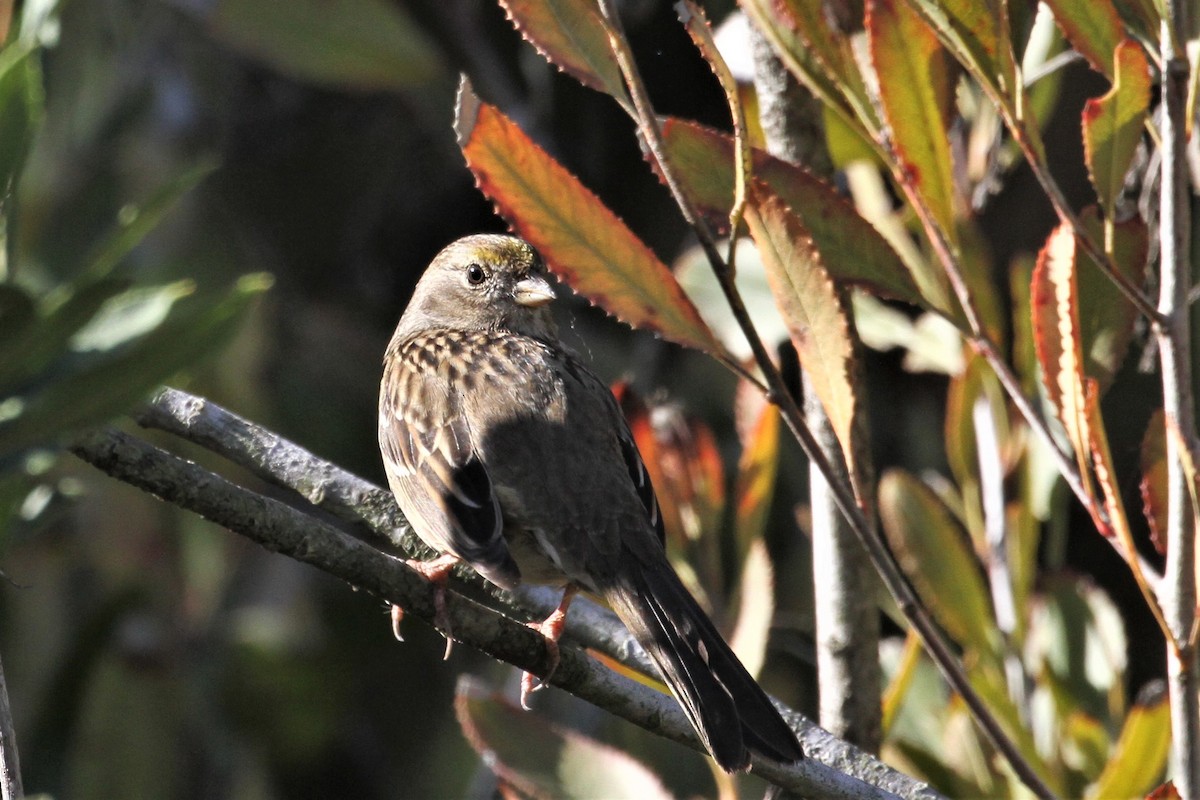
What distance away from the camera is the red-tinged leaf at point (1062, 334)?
93.2 inches

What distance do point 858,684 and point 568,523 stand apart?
0.69 meters

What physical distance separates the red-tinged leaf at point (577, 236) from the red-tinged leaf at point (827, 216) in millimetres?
183

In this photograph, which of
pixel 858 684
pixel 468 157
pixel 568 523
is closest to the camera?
pixel 468 157

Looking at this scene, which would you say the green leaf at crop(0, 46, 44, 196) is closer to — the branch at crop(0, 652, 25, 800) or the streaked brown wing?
the branch at crop(0, 652, 25, 800)

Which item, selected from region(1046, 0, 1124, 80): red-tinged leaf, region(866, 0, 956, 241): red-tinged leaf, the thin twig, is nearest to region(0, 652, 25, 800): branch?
the thin twig

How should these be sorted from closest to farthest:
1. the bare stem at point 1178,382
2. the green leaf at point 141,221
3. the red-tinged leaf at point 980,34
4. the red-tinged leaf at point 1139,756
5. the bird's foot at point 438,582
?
the bare stem at point 1178,382 → the red-tinged leaf at point 980,34 → the bird's foot at point 438,582 → the green leaf at point 141,221 → the red-tinged leaf at point 1139,756

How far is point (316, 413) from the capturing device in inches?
228

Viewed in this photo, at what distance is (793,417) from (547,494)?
1.21 metres

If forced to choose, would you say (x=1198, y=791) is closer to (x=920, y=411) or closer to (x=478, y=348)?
(x=478, y=348)

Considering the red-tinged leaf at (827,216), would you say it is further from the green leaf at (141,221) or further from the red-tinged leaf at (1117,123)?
the green leaf at (141,221)

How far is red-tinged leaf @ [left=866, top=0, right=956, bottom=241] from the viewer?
7.84 feet

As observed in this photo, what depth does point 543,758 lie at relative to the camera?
282cm

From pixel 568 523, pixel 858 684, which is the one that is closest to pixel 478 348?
pixel 568 523

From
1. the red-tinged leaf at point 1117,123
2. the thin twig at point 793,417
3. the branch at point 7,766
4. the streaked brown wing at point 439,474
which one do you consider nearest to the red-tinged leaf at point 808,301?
the thin twig at point 793,417
